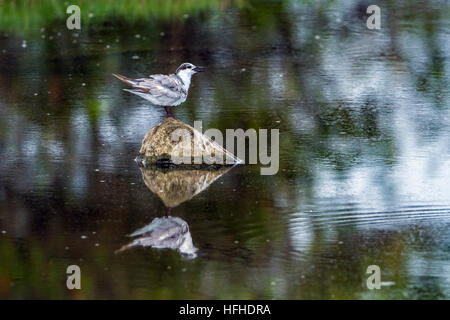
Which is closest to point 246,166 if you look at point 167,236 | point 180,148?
point 180,148

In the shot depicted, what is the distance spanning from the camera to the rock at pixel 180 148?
32.3 feet

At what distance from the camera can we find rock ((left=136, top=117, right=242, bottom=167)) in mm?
9844

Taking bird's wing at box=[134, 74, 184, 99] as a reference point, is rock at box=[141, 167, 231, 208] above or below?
below

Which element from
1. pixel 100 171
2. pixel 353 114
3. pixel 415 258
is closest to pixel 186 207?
pixel 100 171

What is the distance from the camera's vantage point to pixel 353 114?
11.8 m

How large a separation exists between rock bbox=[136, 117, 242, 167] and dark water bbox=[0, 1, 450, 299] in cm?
24

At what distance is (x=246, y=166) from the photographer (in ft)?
32.6

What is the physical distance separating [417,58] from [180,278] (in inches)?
315

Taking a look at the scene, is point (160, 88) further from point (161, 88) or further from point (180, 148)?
point (180, 148)

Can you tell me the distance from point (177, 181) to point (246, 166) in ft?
2.69

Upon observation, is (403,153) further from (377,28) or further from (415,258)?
(377,28)

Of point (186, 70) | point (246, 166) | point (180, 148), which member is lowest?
point (246, 166)

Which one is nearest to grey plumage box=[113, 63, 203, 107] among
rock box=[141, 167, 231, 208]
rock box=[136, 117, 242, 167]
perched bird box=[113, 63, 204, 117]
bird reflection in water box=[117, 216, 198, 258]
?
perched bird box=[113, 63, 204, 117]

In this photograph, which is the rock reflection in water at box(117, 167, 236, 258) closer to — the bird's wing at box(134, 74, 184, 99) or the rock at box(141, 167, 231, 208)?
the rock at box(141, 167, 231, 208)
